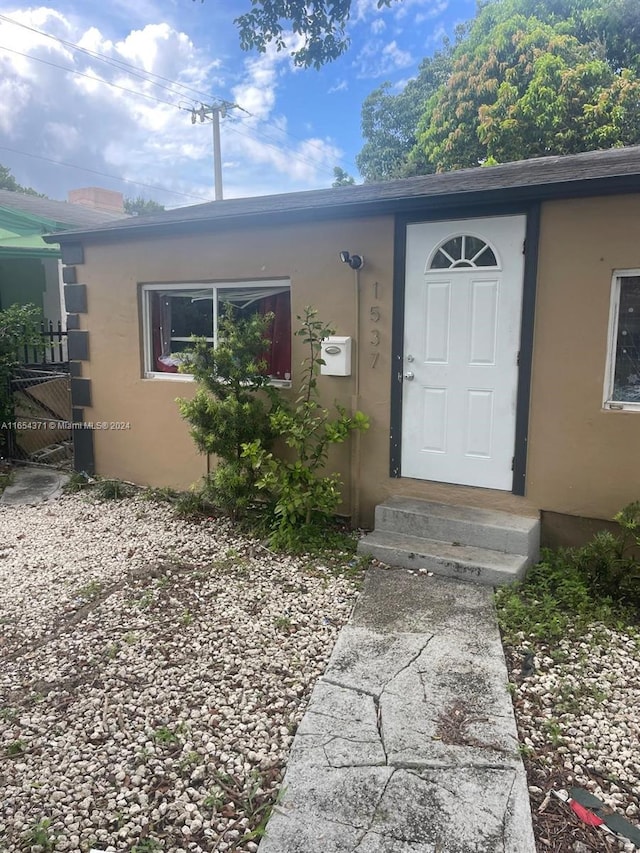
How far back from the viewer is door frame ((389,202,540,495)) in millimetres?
4168

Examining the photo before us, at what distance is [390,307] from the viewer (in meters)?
4.73

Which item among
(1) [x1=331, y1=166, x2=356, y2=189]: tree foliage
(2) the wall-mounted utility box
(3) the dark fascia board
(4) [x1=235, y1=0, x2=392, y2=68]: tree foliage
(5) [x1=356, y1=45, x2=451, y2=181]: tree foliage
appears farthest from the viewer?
(1) [x1=331, y1=166, x2=356, y2=189]: tree foliage

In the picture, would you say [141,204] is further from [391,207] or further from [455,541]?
[455,541]

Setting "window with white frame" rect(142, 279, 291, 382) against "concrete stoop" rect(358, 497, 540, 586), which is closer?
"concrete stoop" rect(358, 497, 540, 586)

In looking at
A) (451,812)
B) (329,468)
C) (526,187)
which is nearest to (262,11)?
(526,187)

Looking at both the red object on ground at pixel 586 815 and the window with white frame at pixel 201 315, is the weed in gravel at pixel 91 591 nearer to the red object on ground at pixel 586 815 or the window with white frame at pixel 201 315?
the window with white frame at pixel 201 315

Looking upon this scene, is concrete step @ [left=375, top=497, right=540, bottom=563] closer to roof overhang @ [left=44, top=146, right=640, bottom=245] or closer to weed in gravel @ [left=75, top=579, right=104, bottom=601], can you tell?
weed in gravel @ [left=75, top=579, right=104, bottom=601]

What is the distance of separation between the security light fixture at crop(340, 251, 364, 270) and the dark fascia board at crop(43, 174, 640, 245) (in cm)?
32

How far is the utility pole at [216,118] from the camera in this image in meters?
20.2

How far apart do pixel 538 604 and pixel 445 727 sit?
136cm

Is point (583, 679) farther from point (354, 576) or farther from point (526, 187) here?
point (526, 187)

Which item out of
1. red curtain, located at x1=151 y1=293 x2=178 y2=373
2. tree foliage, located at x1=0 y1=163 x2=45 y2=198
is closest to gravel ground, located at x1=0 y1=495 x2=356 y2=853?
red curtain, located at x1=151 y1=293 x2=178 y2=373

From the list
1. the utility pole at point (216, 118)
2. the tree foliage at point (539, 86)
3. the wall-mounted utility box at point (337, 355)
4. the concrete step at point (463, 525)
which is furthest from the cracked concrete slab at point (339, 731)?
the utility pole at point (216, 118)

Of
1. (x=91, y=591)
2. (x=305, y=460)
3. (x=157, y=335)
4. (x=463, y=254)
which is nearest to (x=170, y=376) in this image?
(x=157, y=335)
